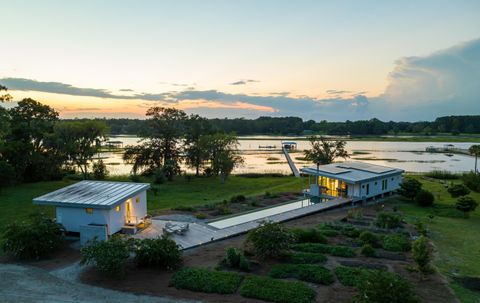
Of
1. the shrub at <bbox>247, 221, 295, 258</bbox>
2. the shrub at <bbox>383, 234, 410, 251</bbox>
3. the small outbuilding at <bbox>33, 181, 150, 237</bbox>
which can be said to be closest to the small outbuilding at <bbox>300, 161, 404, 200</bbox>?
the shrub at <bbox>383, 234, 410, 251</bbox>

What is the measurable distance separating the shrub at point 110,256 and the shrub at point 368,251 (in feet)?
30.7

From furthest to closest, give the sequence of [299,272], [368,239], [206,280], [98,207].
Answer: [98,207] < [368,239] < [299,272] < [206,280]

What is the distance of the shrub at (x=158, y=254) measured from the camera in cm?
1256

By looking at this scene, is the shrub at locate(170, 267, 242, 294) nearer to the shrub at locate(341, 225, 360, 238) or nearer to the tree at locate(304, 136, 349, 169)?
the shrub at locate(341, 225, 360, 238)

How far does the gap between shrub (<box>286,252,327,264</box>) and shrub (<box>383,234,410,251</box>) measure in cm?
349

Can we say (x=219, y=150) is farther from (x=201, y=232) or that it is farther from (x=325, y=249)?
(x=325, y=249)

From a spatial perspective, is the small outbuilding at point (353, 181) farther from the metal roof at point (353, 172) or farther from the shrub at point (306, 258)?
the shrub at point (306, 258)

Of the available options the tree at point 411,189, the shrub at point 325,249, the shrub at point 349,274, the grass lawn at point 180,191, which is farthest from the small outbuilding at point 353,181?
the shrub at point 349,274

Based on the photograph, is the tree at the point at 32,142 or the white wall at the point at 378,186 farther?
the tree at the point at 32,142

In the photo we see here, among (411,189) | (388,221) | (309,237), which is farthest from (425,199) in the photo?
(309,237)

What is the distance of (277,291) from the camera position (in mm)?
10633

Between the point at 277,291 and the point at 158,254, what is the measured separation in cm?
468

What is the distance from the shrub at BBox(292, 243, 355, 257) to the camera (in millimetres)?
13977

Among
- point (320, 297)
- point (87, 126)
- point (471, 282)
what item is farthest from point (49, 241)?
point (87, 126)
